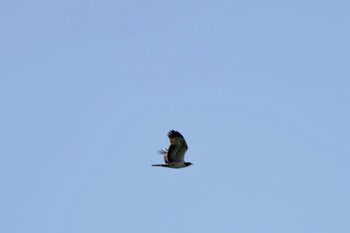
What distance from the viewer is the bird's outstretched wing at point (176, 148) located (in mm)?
132250

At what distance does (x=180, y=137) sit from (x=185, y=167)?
495 centimetres

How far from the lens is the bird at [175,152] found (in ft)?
434

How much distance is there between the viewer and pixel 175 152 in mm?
134250

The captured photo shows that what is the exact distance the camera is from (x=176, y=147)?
134 meters

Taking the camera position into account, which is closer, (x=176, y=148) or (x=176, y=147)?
(x=176, y=147)

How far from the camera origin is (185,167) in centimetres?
13675

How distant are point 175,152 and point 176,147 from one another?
84 centimetres

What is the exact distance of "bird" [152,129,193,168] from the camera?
434 ft

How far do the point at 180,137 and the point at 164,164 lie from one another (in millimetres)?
3604

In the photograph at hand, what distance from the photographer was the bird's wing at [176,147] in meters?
132

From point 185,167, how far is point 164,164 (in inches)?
89.1

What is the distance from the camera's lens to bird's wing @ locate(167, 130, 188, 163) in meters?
132

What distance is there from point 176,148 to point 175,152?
23.2 inches

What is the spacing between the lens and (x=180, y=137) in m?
132
